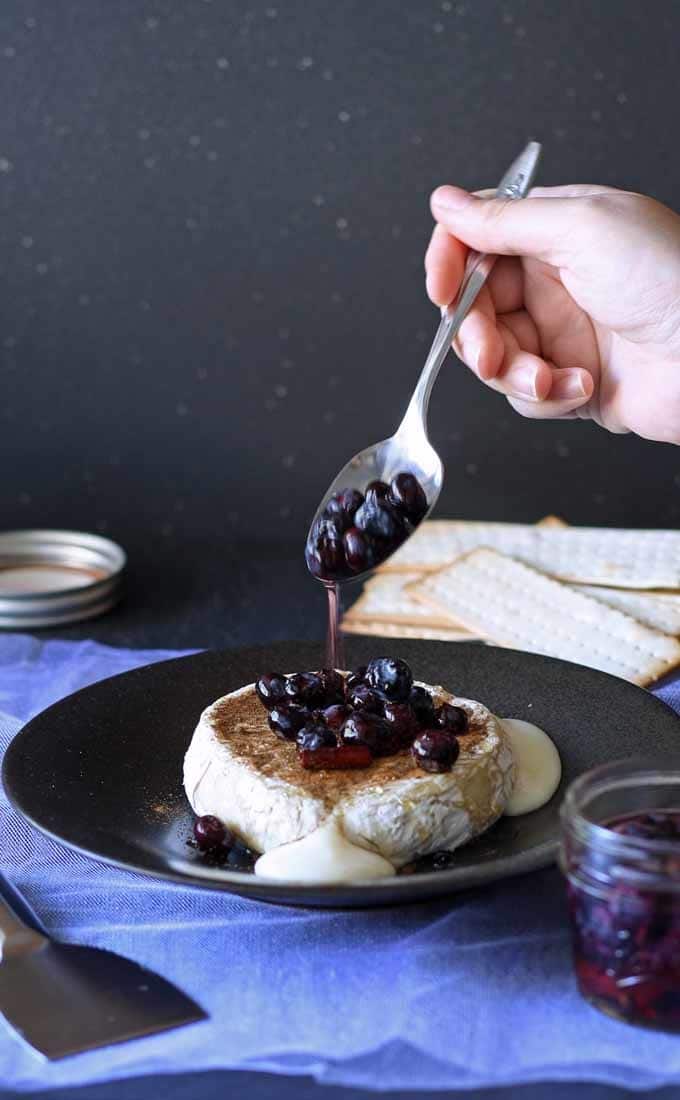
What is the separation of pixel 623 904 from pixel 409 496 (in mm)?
716

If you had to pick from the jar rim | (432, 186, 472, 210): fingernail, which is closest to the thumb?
(432, 186, 472, 210): fingernail

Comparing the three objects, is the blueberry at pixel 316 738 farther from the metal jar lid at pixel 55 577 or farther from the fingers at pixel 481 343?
the metal jar lid at pixel 55 577

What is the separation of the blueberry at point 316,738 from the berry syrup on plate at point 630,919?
36cm

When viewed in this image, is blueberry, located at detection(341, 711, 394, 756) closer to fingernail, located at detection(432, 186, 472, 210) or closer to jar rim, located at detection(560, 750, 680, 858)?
jar rim, located at detection(560, 750, 680, 858)

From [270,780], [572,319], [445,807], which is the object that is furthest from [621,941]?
[572,319]

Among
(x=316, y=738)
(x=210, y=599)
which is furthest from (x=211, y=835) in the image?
(x=210, y=599)

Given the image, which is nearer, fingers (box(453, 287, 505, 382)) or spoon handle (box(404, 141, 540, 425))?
spoon handle (box(404, 141, 540, 425))

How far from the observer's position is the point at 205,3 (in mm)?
2750

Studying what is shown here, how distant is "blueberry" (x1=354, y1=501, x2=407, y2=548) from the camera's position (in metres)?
1.67

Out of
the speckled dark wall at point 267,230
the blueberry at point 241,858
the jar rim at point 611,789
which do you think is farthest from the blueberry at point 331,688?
the speckled dark wall at point 267,230

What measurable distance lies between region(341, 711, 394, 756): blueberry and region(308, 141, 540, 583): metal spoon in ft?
1.33

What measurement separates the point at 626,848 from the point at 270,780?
1.44 ft

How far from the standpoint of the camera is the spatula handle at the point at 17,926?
1264 mm

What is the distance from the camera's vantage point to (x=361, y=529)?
168cm
